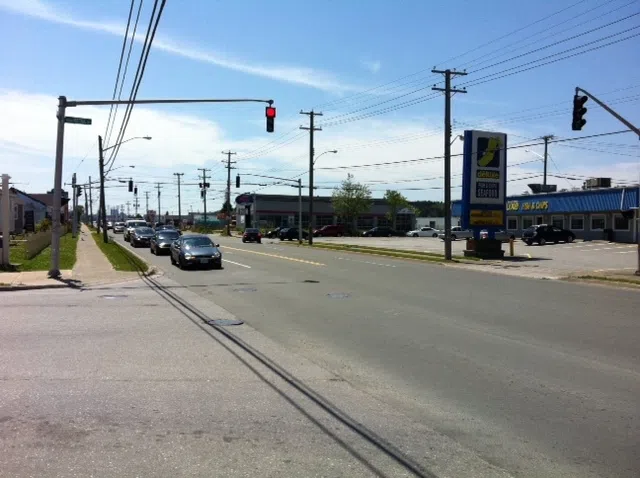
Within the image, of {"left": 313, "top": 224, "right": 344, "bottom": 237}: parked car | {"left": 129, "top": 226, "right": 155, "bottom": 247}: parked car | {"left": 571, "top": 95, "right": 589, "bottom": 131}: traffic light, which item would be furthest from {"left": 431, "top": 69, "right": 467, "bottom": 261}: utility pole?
{"left": 313, "top": 224, "right": 344, "bottom": 237}: parked car

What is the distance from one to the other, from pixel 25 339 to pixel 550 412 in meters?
7.81

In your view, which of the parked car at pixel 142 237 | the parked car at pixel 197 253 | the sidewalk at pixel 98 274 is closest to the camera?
the sidewalk at pixel 98 274

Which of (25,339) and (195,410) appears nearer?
(195,410)

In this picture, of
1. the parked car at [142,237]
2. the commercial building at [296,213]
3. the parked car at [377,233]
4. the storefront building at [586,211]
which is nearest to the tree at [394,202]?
the commercial building at [296,213]

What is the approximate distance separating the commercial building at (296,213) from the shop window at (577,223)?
51386 mm

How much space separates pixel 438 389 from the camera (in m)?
6.67

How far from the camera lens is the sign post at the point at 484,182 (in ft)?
121

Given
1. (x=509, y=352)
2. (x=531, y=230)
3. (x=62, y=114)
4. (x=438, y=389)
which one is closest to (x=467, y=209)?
(x=531, y=230)

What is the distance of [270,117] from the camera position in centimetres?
2039

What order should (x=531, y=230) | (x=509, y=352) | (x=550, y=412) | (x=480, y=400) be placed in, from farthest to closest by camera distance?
(x=531, y=230), (x=509, y=352), (x=480, y=400), (x=550, y=412)

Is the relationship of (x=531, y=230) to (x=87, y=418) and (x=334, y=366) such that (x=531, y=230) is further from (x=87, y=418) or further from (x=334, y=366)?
(x=87, y=418)

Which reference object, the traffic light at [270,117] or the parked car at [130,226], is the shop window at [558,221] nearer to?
the parked car at [130,226]

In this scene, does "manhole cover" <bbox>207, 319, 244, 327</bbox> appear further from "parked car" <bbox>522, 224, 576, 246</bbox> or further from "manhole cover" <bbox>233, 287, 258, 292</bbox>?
"parked car" <bbox>522, 224, 576, 246</bbox>

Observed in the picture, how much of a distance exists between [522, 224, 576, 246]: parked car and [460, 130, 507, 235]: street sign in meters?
14.6
